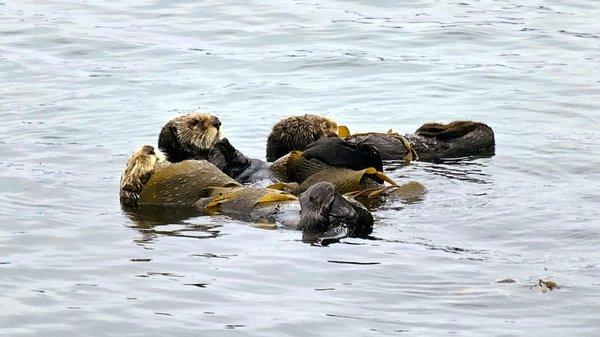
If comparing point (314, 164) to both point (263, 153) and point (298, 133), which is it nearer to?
point (298, 133)

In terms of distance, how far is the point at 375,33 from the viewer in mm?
14461

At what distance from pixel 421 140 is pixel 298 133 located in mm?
1081

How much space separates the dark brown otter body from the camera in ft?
28.4

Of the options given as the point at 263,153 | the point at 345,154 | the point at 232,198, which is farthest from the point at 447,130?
the point at 232,198

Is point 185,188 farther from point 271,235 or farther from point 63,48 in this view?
point 63,48

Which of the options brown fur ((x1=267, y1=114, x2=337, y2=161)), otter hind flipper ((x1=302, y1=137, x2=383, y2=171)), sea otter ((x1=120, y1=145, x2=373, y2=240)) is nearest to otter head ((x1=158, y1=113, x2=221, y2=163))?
brown fur ((x1=267, y1=114, x2=337, y2=161))

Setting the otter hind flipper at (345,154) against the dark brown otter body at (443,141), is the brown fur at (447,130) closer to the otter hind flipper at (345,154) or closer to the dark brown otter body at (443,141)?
the dark brown otter body at (443,141)

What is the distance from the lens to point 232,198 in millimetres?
7113

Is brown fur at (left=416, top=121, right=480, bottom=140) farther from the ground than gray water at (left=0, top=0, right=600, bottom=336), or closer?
farther from the ground

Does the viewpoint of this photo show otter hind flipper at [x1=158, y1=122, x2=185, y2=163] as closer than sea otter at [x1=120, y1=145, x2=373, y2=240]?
No

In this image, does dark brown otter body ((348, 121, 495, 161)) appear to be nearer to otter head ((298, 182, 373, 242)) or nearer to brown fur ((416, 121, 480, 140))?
brown fur ((416, 121, 480, 140))

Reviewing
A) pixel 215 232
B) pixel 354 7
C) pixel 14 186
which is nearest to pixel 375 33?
pixel 354 7

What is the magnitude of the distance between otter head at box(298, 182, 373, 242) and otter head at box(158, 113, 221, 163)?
197 centimetres

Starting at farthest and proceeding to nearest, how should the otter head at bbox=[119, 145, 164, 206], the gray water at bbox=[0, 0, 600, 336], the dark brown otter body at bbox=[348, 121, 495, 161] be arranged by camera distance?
the dark brown otter body at bbox=[348, 121, 495, 161]
the otter head at bbox=[119, 145, 164, 206]
the gray water at bbox=[0, 0, 600, 336]
